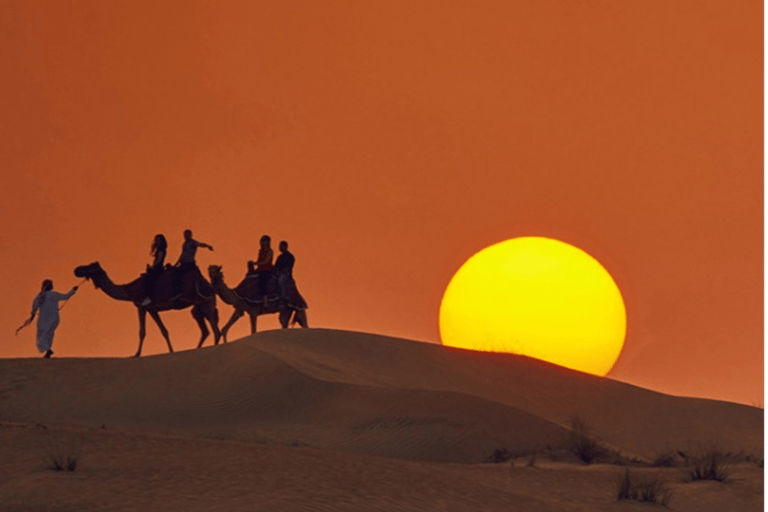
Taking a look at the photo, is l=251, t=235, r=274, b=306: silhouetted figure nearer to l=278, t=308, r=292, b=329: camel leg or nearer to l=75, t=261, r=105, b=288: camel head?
l=278, t=308, r=292, b=329: camel leg

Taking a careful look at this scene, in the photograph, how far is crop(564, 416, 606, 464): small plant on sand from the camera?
22688 mm

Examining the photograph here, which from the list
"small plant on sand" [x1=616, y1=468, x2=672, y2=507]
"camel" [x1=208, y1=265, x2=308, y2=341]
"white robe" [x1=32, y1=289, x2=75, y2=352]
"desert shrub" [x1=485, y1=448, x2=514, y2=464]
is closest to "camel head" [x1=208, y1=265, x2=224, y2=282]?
"camel" [x1=208, y1=265, x2=308, y2=341]

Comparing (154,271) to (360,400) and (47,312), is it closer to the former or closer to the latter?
(47,312)

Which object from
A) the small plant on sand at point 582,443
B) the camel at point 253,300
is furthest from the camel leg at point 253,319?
the small plant on sand at point 582,443

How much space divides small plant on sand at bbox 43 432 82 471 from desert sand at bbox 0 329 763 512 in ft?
0.21

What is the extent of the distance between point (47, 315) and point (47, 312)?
7cm

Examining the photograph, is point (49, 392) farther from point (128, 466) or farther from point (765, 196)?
point (765, 196)

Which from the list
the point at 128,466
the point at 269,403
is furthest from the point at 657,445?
the point at 128,466

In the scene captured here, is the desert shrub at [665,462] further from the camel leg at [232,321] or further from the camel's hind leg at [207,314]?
the camel leg at [232,321]

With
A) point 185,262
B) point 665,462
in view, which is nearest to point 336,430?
point 665,462

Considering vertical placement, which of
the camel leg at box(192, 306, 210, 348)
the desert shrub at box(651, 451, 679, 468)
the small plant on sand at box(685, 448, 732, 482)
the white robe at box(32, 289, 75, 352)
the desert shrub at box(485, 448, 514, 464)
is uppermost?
the camel leg at box(192, 306, 210, 348)

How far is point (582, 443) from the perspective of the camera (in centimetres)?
2356

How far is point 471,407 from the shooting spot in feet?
86.9

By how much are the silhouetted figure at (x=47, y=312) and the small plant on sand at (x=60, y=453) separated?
472 inches
